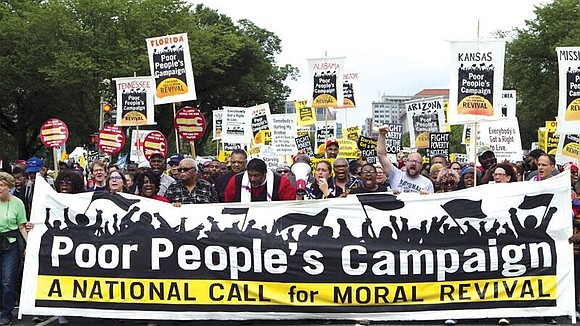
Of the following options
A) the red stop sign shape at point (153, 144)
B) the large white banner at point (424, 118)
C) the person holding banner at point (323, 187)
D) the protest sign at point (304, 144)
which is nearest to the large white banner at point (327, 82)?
the large white banner at point (424, 118)

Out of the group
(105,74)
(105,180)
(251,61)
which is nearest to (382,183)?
(105,180)

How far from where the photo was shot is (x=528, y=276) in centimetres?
788

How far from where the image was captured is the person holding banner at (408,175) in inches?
366

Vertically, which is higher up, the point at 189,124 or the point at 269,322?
the point at 189,124

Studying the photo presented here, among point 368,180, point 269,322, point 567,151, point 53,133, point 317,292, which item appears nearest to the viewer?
point 317,292

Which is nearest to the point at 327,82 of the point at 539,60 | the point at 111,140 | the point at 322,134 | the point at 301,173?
the point at 111,140

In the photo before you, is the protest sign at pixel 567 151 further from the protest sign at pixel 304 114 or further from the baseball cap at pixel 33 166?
the protest sign at pixel 304 114

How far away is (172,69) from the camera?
1398 centimetres

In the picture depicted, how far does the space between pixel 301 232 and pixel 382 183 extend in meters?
1.61

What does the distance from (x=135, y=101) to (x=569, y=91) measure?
9.88 metres

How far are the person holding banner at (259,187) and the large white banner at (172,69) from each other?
Answer: 5.72 metres

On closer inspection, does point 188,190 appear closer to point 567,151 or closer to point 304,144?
point 567,151

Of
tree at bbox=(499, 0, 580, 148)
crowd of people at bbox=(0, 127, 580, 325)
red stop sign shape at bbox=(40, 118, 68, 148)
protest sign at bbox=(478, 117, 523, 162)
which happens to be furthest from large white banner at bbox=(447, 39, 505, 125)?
tree at bbox=(499, 0, 580, 148)

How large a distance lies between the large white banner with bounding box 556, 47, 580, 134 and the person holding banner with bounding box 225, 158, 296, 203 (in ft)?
16.0
